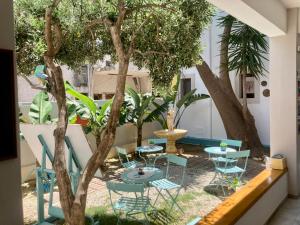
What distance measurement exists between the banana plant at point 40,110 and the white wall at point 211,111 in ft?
20.1

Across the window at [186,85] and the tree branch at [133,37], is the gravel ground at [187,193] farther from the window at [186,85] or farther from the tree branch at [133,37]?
the window at [186,85]

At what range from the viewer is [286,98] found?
5.54m

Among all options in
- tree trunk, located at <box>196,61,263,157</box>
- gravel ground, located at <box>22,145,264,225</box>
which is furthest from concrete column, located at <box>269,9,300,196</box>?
tree trunk, located at <box>196,61,263,157</box>

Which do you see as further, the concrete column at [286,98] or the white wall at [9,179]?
the concrete column at [286,98]

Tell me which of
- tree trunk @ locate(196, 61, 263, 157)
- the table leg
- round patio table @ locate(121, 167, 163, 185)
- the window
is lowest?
the table leg

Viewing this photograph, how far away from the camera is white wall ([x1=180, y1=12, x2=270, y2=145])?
36.9ft

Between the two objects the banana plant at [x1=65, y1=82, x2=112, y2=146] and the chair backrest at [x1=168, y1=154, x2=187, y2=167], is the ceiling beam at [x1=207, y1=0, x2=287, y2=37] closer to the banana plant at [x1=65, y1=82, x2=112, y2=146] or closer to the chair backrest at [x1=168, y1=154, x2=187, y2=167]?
the chair backrest at [x1=168, y1=154, x2=187, y2=167]

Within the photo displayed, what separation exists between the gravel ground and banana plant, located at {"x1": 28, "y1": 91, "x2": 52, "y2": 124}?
4.91 ft

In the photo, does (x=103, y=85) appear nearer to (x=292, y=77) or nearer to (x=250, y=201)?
(x=292, y=77)

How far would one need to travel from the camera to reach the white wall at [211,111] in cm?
1123

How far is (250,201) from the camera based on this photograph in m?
3.96

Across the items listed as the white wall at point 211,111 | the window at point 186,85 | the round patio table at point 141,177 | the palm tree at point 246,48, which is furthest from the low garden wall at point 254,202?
the window at point 186,85

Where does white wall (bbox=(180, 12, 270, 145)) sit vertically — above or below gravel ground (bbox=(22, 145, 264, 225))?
above

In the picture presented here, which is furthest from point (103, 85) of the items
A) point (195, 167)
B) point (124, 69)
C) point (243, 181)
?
point (124, 69)
